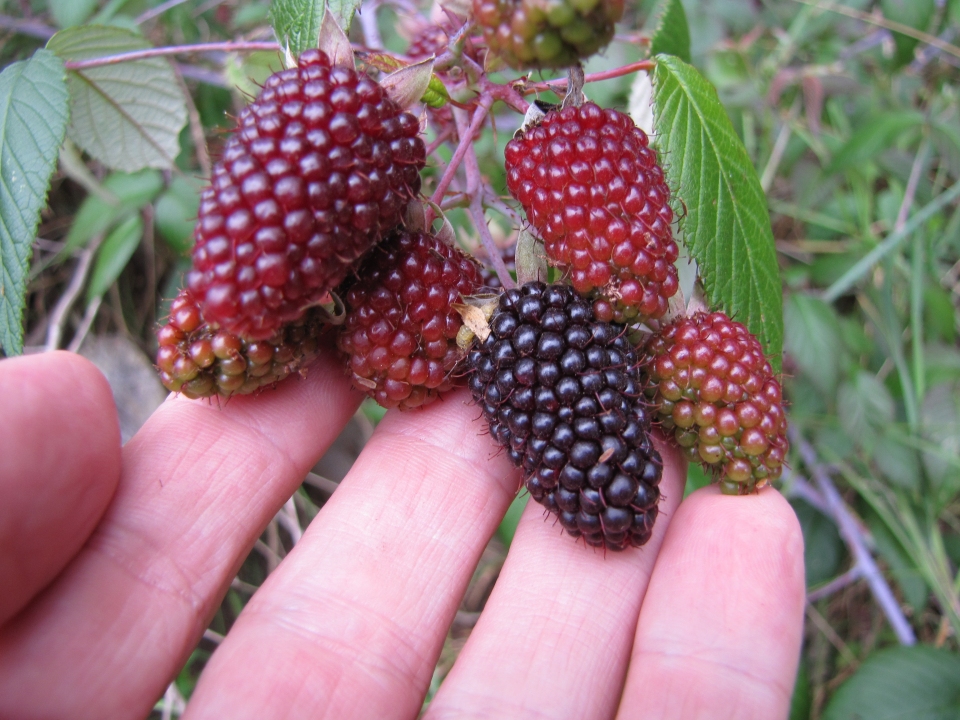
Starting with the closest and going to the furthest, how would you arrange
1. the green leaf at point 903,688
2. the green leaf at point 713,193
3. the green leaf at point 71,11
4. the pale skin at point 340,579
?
1. the pale skin at point 340,579
2. the green leaf at point 713,193
3. the green leaf at point 903,688
4. the green leaf at point 71,11

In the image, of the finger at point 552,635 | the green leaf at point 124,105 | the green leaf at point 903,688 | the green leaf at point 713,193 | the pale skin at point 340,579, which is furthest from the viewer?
the green leaf at point 903,688

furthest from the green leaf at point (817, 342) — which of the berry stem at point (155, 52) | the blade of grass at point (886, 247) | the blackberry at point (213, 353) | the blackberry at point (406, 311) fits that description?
the berry stem at point (155, 52)

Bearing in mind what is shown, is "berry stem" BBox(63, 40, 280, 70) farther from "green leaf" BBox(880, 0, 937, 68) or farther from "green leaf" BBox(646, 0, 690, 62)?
"green leaf" BBox(880, 0, 937, 68)

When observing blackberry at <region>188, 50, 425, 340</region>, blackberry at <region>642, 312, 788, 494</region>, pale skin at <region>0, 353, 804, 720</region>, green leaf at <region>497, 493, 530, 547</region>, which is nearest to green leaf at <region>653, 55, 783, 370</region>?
blackberry at <region>642, 312, 788, 494</region>

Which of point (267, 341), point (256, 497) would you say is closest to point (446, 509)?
point (256, 497)

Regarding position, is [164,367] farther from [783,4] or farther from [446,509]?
[783,4]

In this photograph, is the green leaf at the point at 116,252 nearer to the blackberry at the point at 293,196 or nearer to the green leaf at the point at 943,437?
the blackberry at the point at 293,196
